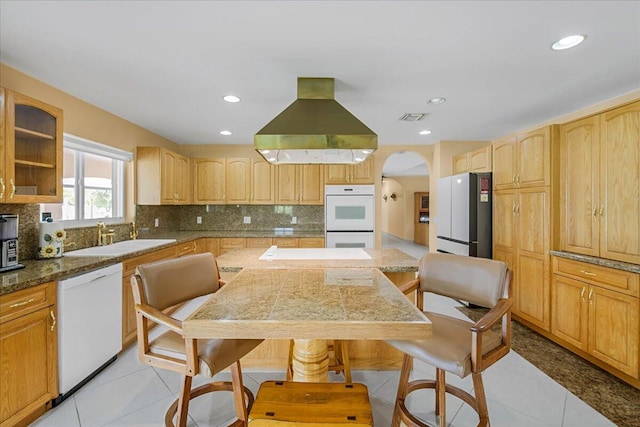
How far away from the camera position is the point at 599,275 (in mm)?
2299

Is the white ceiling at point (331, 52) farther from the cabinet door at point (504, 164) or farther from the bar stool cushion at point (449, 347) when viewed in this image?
the bar stool cushion at point (449, 347)

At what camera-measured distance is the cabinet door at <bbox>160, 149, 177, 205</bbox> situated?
3730 mm

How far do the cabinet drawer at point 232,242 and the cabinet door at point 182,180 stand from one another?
2.73 feet

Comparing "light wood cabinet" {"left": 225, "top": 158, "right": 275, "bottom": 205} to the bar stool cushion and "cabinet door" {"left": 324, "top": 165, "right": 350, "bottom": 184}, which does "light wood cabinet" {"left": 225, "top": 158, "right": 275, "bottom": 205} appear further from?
the bar stool cushion

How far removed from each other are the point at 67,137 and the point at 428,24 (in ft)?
10.1

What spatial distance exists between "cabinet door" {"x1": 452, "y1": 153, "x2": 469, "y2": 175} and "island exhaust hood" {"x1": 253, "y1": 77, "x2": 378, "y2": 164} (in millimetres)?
2386

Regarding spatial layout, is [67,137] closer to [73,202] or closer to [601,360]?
[73,202]

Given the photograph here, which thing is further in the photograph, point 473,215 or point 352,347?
point 473,215

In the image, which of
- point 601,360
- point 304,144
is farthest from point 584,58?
point 601,360

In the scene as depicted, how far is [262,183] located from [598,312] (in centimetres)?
399

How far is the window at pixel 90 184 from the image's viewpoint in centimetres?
280

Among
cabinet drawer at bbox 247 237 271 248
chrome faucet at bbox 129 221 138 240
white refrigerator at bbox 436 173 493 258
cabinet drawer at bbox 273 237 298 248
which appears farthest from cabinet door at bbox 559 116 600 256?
chrome faucet at bbox 129 221 138 240

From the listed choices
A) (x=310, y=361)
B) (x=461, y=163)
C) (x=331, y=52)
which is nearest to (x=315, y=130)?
(x=331, y=52)

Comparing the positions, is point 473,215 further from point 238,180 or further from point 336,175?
point 238,180
